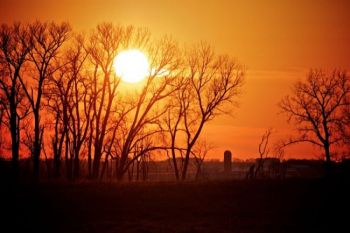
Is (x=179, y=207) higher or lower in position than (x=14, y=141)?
lower

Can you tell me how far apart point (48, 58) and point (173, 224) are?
22681mm

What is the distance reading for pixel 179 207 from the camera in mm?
33125

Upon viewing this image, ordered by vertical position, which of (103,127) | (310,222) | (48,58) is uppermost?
(48,58)

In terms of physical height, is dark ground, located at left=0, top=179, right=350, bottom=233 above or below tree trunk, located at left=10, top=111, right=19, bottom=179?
below

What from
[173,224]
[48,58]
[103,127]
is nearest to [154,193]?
[173,224]

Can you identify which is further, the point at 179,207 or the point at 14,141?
the point at 14,141

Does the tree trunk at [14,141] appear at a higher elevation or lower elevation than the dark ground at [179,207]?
higher

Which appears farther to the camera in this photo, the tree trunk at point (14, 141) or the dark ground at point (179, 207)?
the tree trunk at point (14, 141)

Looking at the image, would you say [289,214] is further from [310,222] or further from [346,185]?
[346,185]

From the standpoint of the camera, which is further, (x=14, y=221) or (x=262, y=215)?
(x=262, y=215)

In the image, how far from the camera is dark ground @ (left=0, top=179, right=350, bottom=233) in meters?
28.9

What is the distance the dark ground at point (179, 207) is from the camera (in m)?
28.9

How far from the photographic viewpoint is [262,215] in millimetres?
31625

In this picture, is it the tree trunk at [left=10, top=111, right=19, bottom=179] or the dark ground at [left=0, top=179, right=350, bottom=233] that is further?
the tree trunk at [left=10, top=111, right=19, bottom=179]
